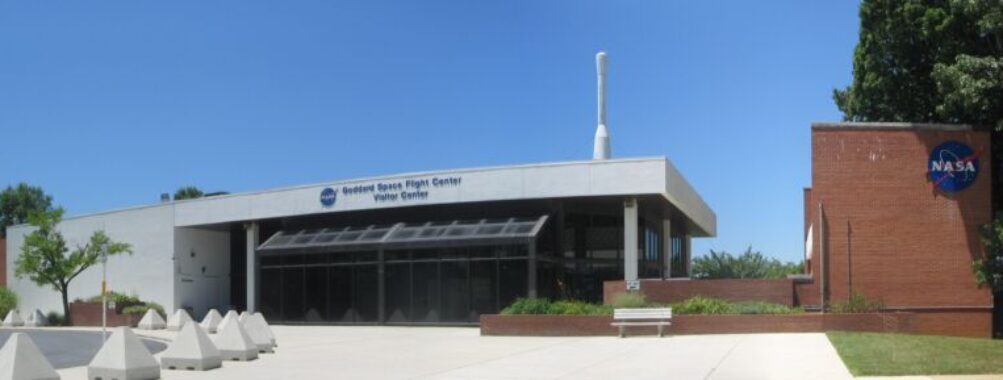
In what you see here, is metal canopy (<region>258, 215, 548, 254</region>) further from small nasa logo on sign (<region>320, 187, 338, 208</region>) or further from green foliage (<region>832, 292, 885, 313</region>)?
green foliage (<region>832, 292, 885, 313</region>)

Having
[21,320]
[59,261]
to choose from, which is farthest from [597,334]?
[21,320]

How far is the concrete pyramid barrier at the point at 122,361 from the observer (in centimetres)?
1605

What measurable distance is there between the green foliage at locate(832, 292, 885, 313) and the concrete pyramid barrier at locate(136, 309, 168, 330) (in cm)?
2481

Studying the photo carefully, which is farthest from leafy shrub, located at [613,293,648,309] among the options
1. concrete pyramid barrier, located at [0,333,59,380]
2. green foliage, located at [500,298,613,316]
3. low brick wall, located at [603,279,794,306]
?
concrete pyramid barrier, located at [0,333,59,380]

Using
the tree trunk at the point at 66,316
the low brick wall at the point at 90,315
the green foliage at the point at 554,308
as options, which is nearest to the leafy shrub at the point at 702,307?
the green foliage at the point at 554,308

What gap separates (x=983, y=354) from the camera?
18297 millimetres

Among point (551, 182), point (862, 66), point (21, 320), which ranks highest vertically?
point (862, 66)

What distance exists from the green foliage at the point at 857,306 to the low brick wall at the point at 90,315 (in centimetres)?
2881

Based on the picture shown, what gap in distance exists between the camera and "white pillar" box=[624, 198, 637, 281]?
3353 cm

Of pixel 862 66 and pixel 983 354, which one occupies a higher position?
pixel 862 66

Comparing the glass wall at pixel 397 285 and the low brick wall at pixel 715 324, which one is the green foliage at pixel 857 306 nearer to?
the low brick wall at pixel 715 324

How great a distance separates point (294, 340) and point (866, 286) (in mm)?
15764

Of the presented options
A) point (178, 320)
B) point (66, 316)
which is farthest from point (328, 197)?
point (66, 316)

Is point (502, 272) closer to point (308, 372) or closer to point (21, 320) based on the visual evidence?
point (308, 372)
